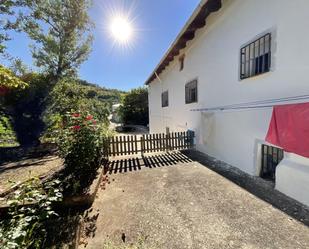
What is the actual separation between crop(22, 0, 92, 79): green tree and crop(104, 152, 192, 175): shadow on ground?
615 centimetres

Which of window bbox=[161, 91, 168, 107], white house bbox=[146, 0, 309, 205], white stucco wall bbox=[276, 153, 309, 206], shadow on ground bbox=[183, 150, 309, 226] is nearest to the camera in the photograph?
shadow on ground bbox=[183, 150, 309, 226]

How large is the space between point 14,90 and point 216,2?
8.41 m

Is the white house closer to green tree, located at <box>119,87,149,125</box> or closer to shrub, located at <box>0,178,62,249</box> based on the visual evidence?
shrub, located at <box>0,178,62,249</box>

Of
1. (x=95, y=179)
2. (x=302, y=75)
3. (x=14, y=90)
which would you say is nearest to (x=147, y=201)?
(x=95, y=179)

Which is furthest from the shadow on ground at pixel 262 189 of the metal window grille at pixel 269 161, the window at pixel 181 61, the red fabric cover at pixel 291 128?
the window at pixel 181 61

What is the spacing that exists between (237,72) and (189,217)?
4.41 meters

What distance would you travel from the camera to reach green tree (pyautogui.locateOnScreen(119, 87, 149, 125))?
25.6 meters

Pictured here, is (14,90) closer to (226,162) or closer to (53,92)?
(53,92)

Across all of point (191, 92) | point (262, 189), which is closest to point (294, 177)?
point (262, 189)

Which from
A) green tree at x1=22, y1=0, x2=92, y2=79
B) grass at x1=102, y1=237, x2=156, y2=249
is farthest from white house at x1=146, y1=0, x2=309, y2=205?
green tree at x1=22, y1=0, x2=92, y2=79

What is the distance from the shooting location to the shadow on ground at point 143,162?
591 centimetres

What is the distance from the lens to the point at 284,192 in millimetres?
3674

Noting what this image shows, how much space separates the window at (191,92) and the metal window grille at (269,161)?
4227mm

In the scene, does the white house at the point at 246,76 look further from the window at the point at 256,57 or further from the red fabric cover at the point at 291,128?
the red fabric cover at the point at 291,128
